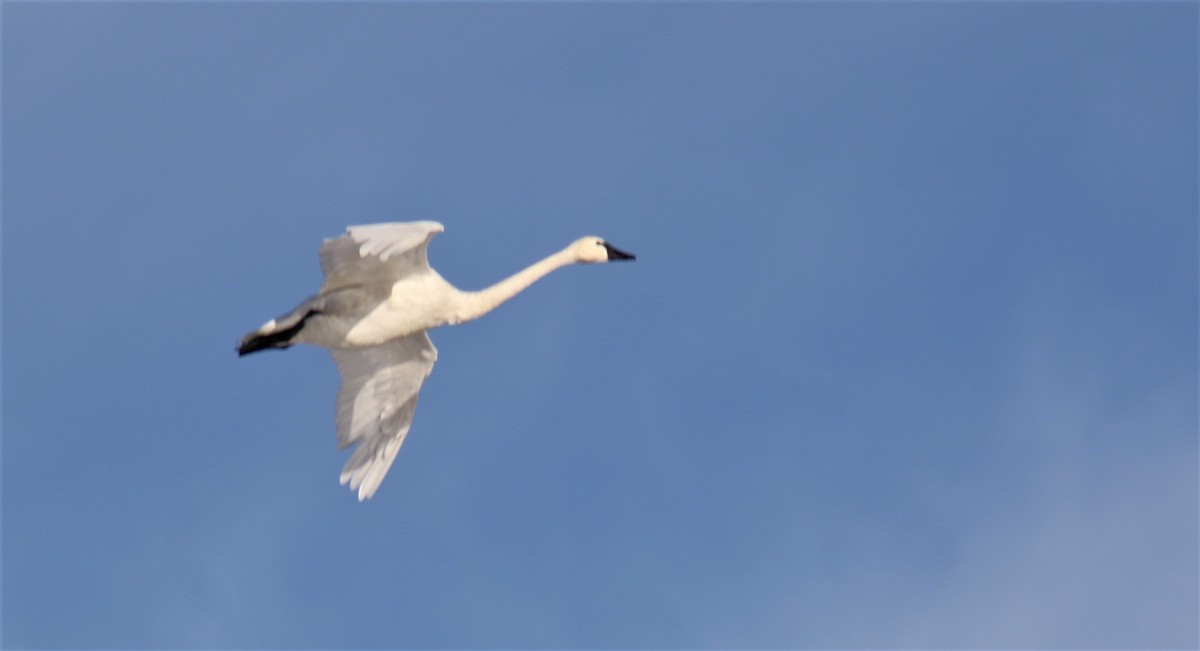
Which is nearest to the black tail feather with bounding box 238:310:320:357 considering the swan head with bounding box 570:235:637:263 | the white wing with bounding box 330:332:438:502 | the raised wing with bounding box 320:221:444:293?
the raised wing with bounding box 320:221:444:293

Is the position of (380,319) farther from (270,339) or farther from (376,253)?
(376,253)

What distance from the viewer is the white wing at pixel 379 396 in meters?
31.0

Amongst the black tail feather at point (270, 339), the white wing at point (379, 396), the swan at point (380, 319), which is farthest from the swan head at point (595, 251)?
the black tail feather at point (270, 339)

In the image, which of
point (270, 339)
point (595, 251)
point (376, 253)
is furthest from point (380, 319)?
point (595, 251)

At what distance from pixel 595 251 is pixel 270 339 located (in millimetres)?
6106

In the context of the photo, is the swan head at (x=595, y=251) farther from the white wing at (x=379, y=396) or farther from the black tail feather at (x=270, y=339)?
the black tail feather at (x=270, y=339)

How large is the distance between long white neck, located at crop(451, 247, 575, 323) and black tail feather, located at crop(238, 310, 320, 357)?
7.36ft

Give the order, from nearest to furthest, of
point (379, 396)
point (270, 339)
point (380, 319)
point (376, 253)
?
point (376, 253) < point (380, 319) < point (270, 339) < point (379, 396)

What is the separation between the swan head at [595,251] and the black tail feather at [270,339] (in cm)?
513

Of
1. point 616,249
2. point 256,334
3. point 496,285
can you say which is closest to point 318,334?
point 256,334

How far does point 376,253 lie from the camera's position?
25703 mm

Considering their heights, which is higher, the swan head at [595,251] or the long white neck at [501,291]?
the swan head at [595,251]

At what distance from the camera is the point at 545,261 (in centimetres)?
3102

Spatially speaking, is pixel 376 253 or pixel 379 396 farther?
pixel 379 396
